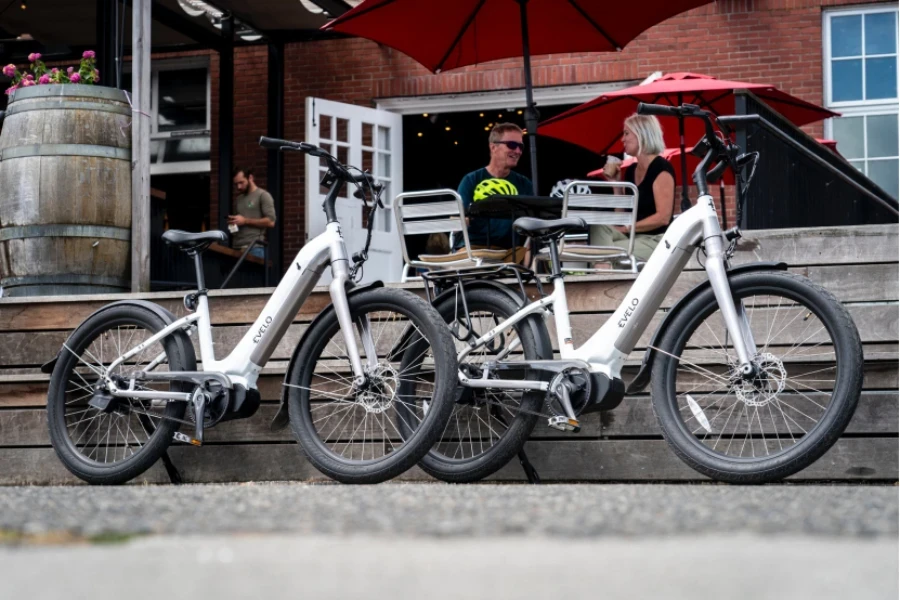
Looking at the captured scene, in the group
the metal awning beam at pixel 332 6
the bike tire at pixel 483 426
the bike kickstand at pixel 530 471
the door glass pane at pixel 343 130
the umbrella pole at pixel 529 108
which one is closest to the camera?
the bike tire at pixel 483 426

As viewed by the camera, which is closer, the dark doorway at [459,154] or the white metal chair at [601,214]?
the white metal chair at [601,214]

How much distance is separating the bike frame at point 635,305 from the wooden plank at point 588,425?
286mm

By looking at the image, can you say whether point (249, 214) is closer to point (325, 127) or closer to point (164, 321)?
point (325, 127)

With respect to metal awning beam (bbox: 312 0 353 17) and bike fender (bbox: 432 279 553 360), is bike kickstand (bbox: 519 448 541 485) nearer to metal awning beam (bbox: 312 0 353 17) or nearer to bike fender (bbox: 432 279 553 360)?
bike fender (bbox: 432 279 553 360)

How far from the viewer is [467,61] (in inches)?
283

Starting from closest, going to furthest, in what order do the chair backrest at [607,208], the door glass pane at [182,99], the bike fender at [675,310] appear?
the bike fender at [675,310] < the chair backrest at [607,208] < the door glass pane at [182,99]

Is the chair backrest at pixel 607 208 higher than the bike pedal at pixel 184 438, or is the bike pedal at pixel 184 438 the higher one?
the chair backrest at pixel 607 208

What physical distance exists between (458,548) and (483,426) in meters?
2.38

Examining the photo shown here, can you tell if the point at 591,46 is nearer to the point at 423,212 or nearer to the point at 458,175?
the point at 423,212

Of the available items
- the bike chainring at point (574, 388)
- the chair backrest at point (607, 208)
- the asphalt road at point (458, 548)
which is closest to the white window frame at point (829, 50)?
Answer: the chair backrest at point (607, 208)

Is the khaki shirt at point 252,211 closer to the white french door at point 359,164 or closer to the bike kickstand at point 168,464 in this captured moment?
the white french door at point 359,164

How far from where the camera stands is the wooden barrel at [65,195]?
229 inches

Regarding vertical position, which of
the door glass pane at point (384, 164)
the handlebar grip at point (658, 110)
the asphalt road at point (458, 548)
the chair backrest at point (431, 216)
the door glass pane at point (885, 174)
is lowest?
the asphalt road at point (458, 548)

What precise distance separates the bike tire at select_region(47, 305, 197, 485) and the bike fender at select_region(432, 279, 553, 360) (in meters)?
1.02
